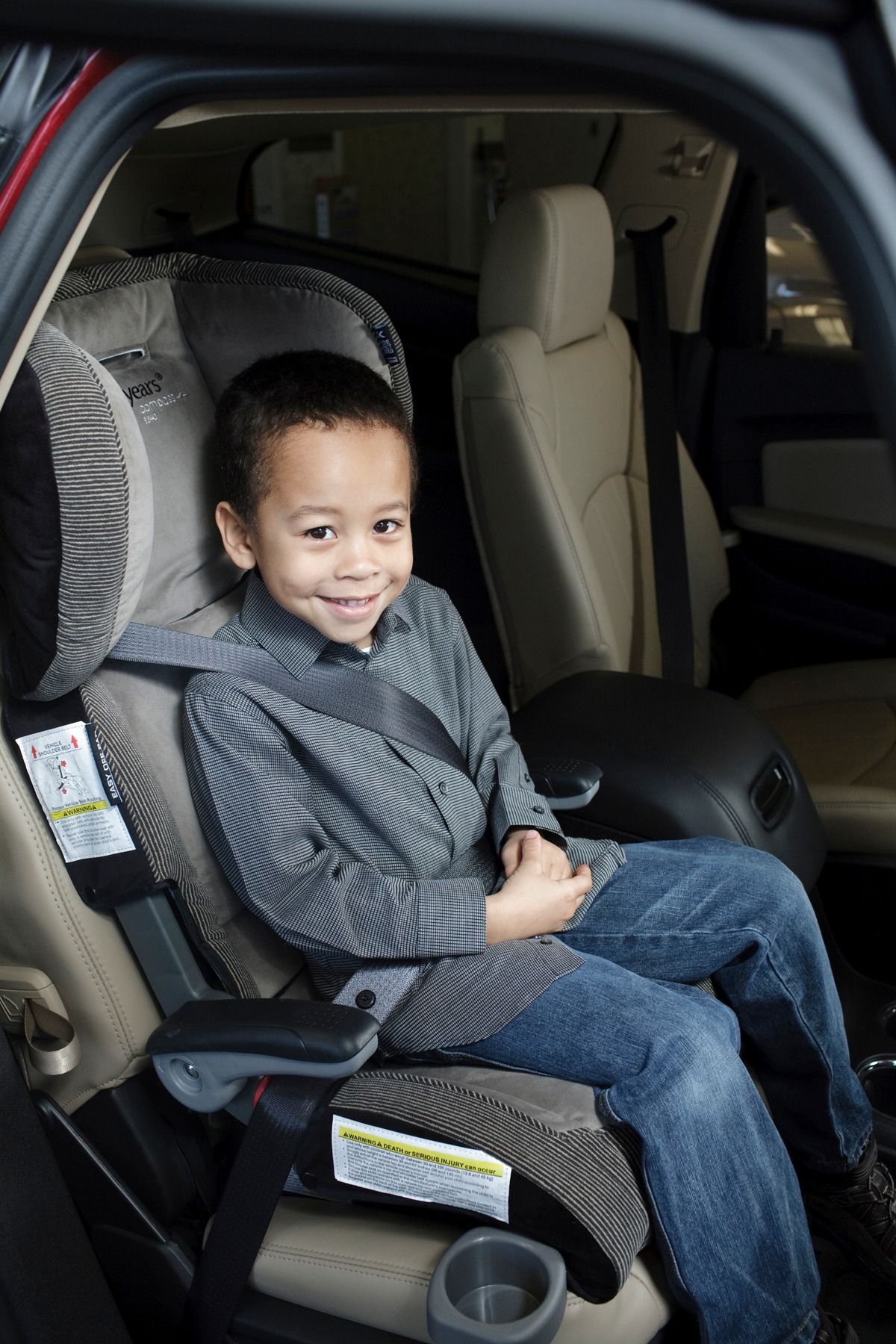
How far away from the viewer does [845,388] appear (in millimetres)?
2393

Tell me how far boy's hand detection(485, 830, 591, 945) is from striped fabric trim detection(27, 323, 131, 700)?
0.46 metres

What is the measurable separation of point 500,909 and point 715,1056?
25 centimetres

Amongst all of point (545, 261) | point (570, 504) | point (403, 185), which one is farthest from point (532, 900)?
point (403, 185)

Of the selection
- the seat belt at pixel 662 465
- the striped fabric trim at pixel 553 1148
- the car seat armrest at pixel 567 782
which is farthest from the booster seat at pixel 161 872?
the seat belt at pixel 662 465

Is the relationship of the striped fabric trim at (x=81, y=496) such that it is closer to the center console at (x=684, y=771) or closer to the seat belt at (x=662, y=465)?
the center console at (x=684, y=771)

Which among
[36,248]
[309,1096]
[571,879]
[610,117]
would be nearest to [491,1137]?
[309,1096]

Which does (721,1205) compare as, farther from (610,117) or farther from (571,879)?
(610,117)

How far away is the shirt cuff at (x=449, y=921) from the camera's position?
3.73 ft

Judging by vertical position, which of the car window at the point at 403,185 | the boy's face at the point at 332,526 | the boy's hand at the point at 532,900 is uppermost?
the car window at the point at 403,185

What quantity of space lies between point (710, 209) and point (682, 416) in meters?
0.40

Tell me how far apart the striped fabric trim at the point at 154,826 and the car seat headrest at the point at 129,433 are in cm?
5

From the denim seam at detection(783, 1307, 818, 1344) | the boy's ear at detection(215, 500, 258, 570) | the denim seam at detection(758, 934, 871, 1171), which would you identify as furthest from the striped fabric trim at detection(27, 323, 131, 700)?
the denim seam at detection(783, 1307, 818, 1344)

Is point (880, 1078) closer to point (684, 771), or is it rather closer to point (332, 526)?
point (684, 771)

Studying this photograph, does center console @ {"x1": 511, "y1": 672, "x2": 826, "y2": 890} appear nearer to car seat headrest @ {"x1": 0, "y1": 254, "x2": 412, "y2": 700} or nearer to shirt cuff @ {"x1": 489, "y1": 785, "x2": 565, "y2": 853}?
shirt cuff @ {"x1": 489, "y1": 785, "x2": 565, "y2": 853}
